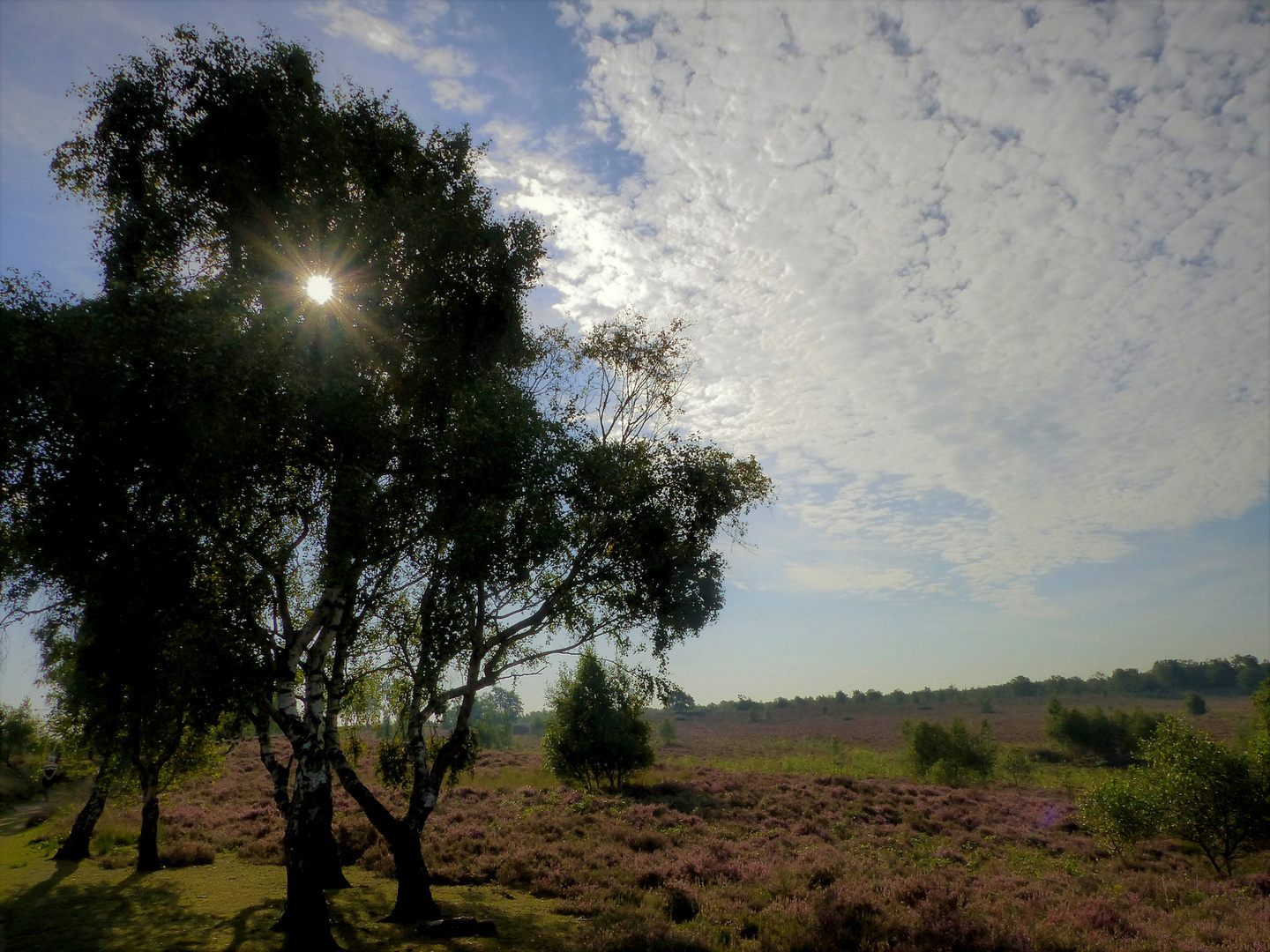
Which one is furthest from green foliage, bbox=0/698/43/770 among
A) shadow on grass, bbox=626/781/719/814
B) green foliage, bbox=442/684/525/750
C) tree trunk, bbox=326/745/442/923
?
tree trunk, bbox=326/745/442/923

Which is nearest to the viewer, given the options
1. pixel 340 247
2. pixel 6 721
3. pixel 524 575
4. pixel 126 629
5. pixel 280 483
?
pixel 126 629

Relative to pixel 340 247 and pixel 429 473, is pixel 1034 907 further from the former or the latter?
pixel 340 247

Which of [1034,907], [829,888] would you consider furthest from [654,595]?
[1034,907]

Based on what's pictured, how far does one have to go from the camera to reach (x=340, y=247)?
1535cm

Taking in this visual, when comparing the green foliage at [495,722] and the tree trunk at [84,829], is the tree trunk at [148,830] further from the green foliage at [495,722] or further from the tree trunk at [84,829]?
the green foliage at [495,722]

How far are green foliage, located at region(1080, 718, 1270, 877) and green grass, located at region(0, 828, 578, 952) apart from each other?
27.3 metres

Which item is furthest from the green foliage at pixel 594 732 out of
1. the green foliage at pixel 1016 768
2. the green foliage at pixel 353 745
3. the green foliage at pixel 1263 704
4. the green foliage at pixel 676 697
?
the green foliage at pixel 1016 768

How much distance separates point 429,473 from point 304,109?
11060mm

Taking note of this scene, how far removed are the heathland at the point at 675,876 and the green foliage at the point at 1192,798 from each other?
1.39 metres

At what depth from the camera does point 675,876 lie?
18312 millimetres

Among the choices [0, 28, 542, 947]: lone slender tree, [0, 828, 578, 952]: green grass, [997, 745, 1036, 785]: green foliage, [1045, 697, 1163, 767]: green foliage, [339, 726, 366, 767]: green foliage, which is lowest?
[997, 745, 1036, 785]: green foliage

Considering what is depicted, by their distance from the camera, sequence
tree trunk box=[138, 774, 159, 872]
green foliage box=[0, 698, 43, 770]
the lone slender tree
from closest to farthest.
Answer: the lone slender tree
tree trunk box=[138, 774, 159, 872]
green foliage box=[0, 698, 43, 770]

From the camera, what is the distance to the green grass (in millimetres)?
12234

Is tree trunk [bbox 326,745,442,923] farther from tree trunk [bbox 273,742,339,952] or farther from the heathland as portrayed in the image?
tree trunk [bbox 273,742,339,952]
